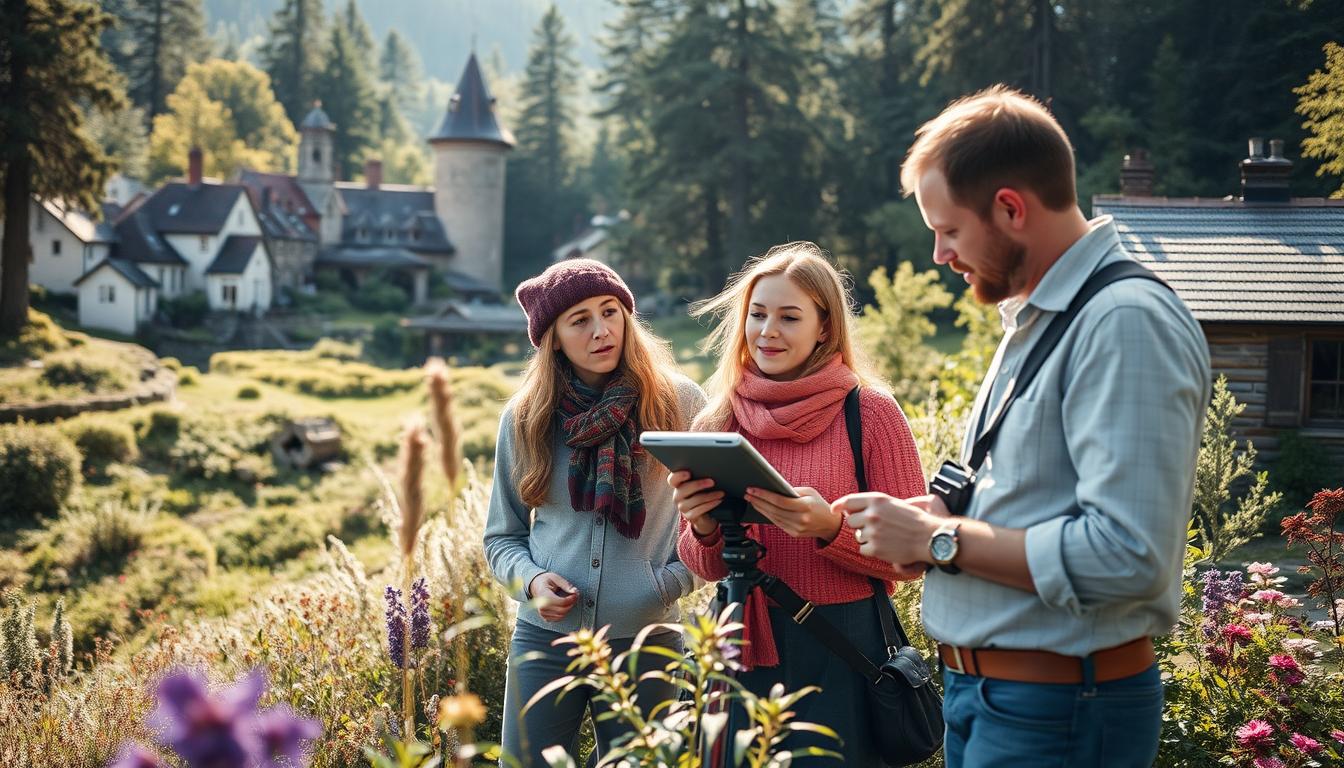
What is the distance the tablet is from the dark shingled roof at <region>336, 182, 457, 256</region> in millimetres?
49508

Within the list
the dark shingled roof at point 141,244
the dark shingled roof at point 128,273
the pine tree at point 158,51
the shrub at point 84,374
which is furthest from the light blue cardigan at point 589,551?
the pine tree at point 158,51

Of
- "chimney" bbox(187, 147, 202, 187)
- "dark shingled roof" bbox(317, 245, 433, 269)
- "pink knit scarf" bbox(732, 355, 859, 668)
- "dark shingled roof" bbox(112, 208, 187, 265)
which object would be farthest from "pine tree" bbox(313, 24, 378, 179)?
"pink knit scarf" bbox(732, 355, 859, 668)

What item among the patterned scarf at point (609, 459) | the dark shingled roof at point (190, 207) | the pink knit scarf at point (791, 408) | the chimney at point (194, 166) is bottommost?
the patterned scarf at point (609, 459)

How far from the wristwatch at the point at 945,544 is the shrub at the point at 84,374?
21920 mm

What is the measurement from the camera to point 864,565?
2.71 m

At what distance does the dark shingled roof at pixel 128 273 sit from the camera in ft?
114

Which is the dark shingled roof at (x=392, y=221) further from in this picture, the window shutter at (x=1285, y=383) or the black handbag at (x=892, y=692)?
the black handbag at (x=892, y=692)

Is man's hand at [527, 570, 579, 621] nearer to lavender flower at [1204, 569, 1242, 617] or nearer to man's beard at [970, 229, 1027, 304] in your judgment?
man's beard at [970, 229, 1027, 304]

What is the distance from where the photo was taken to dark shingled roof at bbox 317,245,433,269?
47.4 metres

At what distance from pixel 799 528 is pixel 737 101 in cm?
3247

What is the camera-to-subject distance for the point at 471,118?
50969 mm

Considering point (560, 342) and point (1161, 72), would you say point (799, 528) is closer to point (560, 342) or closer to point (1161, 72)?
point (560, 342)

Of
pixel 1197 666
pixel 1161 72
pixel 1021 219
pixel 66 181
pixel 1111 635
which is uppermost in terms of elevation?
pixel 1161 72

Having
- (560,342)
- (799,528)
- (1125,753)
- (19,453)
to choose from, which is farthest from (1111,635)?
(19,453)
